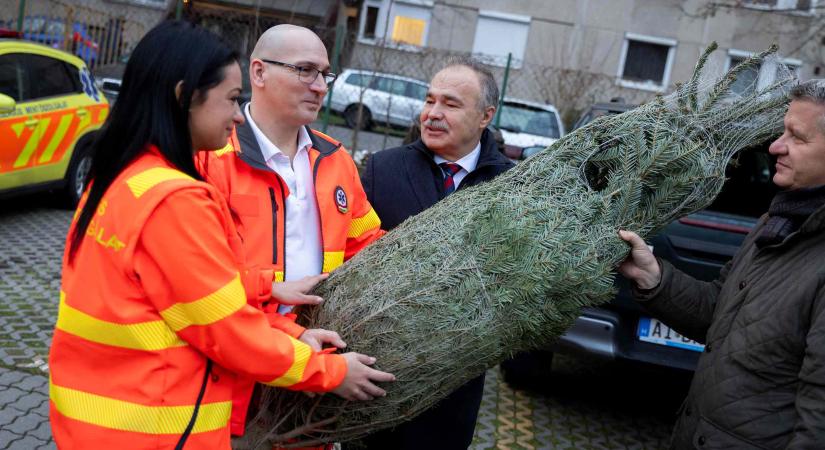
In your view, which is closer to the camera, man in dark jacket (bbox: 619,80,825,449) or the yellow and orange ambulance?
man in dark jacket (bbox: 619,80,825,449)

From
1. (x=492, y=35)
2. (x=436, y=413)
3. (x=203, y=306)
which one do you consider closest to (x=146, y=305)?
(x=203, y=306)

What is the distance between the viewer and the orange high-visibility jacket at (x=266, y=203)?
2.16 m

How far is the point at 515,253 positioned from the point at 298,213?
0.74 meters

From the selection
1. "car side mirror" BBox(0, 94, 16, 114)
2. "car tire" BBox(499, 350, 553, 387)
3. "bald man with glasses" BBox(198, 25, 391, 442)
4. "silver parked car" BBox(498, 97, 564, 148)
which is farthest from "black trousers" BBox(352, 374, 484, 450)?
"silver parked car" BBox(498, 97, 564, 148)

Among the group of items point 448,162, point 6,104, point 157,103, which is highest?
point 157,103

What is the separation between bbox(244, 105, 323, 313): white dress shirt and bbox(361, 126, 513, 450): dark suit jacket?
527 millimetres

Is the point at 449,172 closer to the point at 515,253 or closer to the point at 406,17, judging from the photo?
the point at 515,253

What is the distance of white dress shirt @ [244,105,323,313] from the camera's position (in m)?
2.41

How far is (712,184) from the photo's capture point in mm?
2330

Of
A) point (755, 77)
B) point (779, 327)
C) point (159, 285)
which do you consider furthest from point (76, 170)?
point (779, 327)

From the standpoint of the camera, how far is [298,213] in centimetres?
244

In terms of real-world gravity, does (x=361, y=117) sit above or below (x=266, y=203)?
below

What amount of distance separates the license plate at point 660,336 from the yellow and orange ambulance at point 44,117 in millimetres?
4795

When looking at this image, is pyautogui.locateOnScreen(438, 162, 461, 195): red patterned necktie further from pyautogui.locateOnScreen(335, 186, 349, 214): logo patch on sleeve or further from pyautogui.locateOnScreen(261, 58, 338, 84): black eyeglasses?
pyautogui.locateOnScreen(261, 58, 338, 84): black eyeglasses
